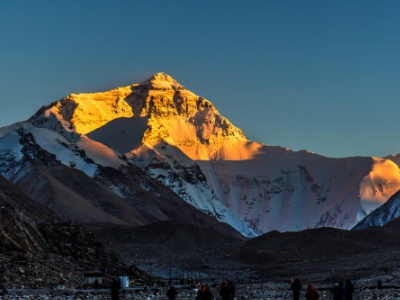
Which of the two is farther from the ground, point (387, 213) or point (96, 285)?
point (387, 213)

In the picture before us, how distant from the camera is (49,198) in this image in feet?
646

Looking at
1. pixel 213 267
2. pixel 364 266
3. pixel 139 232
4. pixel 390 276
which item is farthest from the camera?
pixel 139 232

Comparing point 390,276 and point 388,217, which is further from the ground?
point 388,217

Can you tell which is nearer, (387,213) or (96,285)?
(96,285)

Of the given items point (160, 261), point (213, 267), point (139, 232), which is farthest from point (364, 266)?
point (139, 232)

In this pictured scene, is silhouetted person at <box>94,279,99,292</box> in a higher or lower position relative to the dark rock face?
lower

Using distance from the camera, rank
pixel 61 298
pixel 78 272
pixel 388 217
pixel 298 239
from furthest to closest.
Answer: pixel 388 217
pixel 298 239
pixel 78 272
pixel 61 298

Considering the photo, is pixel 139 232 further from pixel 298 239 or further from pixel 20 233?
pixel 20 233

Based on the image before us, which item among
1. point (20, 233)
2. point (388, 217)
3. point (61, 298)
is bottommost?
point (61, 298)

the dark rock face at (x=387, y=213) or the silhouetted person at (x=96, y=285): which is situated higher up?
the dark rock face at (x=387, y=213)

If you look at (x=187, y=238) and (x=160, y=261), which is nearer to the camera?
(x=160, y=261)

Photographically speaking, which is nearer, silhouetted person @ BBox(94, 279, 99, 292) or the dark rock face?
silhouetted person @ BBox(94, 279, 99, 292)

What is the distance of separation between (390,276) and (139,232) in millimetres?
83783

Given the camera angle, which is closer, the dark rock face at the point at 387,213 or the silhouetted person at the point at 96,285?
the silhouetted person at the point at 96,285
